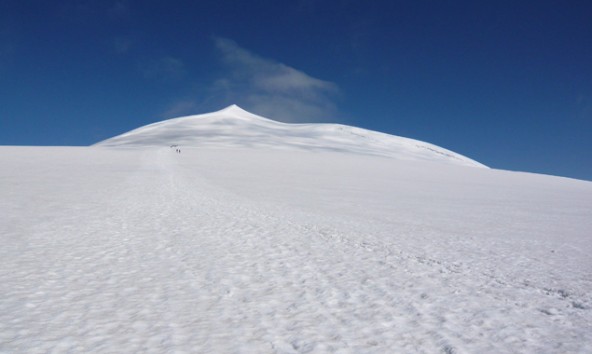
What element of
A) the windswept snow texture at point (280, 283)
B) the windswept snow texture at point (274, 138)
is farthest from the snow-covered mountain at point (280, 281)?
the windswept snow texture at point (274, 138)

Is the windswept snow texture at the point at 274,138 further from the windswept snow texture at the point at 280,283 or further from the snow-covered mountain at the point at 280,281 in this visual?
the windswept snow texture at the point at 280,283

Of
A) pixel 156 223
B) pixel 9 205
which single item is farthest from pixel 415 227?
pixel 9 205

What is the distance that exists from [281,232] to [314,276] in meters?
3.83

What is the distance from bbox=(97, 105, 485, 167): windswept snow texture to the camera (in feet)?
298

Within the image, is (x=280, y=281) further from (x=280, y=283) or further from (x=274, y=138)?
(x=274, y=138)

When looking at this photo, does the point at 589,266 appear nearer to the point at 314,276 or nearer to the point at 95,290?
the point at 314,276

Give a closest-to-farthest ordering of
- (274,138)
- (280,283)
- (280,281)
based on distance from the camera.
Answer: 1. (280,283)
2. (280,281)
3. (274,138)

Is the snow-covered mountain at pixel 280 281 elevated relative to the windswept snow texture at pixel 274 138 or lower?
lower

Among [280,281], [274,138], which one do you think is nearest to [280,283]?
[280,281]

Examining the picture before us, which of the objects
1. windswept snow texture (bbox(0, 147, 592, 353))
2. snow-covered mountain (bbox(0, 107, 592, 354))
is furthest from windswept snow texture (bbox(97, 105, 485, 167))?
windswept snow texture (bbox(0, 147, 592, 353))

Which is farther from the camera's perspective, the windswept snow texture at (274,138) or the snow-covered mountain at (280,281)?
the windswept snow texture at (274,138)

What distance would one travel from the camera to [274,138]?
10212cm

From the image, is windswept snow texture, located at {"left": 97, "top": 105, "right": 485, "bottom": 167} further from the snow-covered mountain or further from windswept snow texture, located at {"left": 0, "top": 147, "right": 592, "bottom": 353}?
windswept snow texture, located at {"left": 0, "top": 147, "right": 592, "bottom": 353}

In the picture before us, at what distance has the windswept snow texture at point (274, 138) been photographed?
298 ft
